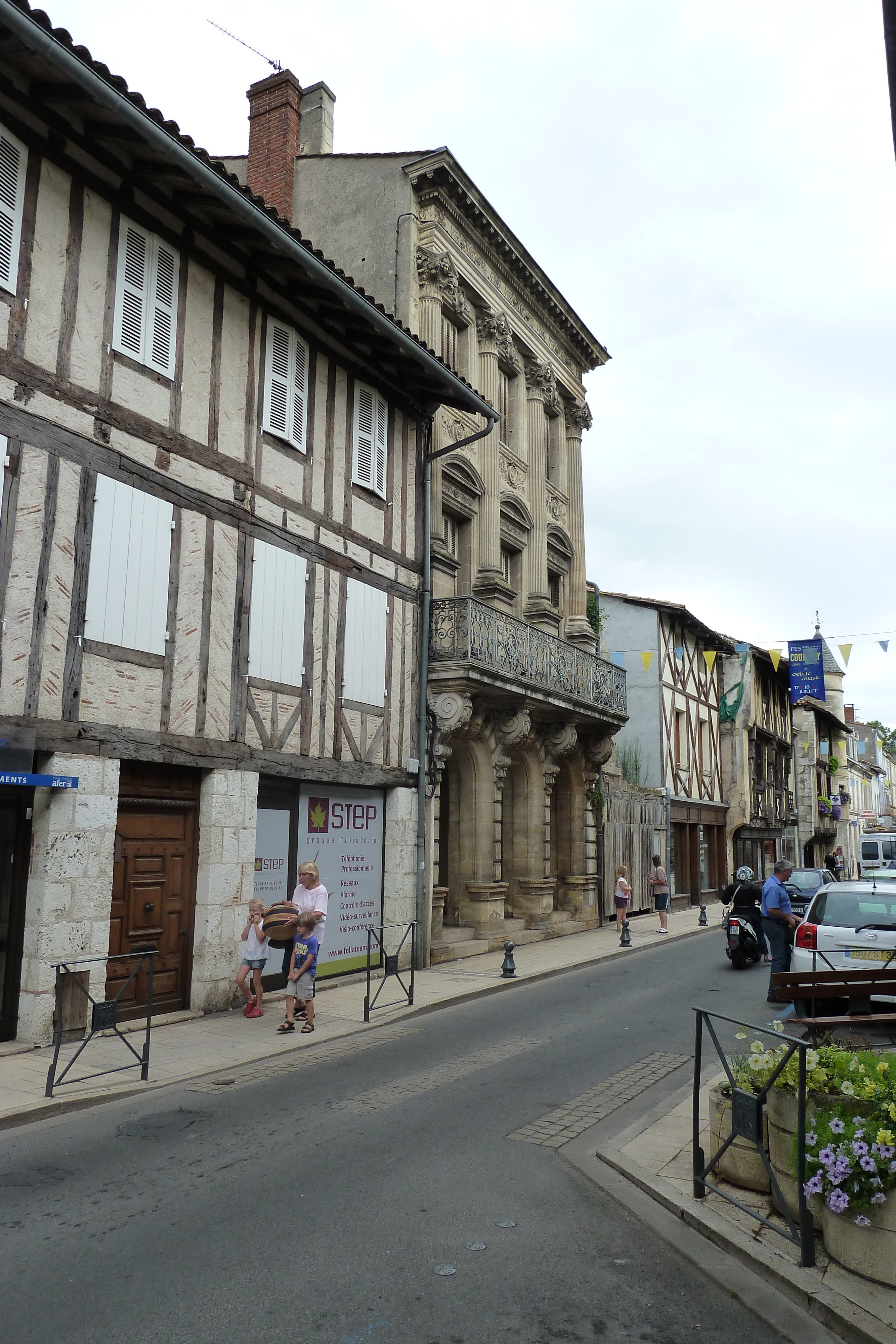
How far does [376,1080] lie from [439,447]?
11.4 meters

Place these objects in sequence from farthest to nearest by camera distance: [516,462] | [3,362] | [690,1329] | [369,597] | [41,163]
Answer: [516,462] < [369,597] < [41,163] < [3,362] < [690,1329]

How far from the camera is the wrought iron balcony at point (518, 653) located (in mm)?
15336

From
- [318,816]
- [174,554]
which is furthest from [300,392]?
[318,816]

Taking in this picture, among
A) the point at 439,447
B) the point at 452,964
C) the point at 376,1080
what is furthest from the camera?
the point at 439,447

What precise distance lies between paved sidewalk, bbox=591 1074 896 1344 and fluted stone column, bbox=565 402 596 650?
1558 centimetres

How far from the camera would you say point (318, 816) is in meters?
12.8

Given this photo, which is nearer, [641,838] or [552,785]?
[552,785]

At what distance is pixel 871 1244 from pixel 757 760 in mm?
37757

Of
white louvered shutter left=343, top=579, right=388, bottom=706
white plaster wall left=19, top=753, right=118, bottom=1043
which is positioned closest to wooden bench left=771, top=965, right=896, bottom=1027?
white plaster wall left=19, top=753, right=118, bottom=1043

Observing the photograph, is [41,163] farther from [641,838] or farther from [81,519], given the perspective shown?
[641,838]

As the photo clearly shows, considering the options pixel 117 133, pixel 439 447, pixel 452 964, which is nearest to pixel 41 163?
pixel 117 133

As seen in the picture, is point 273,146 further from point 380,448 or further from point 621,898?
point 621,898

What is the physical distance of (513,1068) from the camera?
823 centimetres

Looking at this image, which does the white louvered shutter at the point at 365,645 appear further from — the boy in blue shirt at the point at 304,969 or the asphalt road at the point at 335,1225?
the asphalt road at the point at 335,1225
